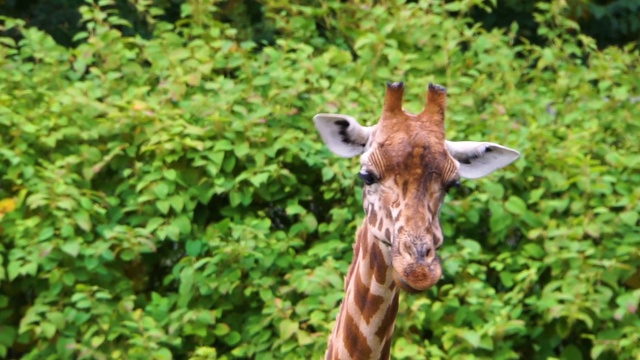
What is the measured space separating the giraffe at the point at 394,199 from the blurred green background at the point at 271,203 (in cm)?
204

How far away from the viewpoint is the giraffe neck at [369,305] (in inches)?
171

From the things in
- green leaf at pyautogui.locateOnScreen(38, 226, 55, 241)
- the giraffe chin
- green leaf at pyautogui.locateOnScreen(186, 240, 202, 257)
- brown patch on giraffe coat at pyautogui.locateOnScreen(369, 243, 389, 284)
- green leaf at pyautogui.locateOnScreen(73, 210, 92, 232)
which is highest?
the giraffe chin

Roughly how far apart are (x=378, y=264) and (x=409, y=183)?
0.36 meters

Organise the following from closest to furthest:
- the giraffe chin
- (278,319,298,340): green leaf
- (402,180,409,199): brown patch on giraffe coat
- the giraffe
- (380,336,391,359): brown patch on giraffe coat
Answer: the giraffe chin < the giraffe < (402,180,409,199): brown patch on giraffe coat < (380,336,391,359): brown patch on giraffe coat < (278,319,298,340): green leaf

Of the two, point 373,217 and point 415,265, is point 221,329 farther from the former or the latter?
point 415,265

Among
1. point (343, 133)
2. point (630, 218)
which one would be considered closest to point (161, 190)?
point (630, 218)

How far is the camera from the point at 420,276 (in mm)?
3820

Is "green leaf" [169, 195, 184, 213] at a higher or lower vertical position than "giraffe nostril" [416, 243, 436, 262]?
lower

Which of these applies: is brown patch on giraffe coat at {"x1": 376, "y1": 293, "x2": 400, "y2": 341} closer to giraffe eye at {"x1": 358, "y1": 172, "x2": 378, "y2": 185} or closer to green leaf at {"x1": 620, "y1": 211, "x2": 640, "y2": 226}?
giraffe eye at {"x1": 358, "y1": 172, "x2": 378, "y2": 185}

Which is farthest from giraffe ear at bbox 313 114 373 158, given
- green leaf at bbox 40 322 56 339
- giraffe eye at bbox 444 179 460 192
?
green leaf at bbox 40 322 56 339

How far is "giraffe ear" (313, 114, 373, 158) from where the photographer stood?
4.51 metres

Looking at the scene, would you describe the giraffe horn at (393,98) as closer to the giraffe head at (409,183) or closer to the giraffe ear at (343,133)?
the giraffe head at (409,183)

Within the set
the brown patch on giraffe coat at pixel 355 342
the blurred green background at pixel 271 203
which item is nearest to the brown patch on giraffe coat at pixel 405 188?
the brown patch on giraffe coat at pixel 355 342

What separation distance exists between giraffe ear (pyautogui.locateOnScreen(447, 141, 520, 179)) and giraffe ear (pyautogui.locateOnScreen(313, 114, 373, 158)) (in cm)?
30
